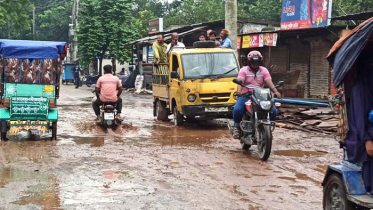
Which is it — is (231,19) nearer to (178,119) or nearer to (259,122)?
(178,119)

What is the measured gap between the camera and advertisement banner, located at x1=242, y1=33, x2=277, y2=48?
2148cm

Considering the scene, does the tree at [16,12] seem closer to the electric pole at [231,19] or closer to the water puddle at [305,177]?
the electric pole at [231,19]

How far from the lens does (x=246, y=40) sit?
24016 mm

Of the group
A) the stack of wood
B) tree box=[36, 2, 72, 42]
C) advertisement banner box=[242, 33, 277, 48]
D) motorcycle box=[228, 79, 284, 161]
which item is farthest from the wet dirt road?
tree box=[36, 2, 72, 42]

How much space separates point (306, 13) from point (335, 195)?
18.6 metres

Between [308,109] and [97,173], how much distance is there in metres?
8.42

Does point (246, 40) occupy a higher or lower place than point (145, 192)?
higher

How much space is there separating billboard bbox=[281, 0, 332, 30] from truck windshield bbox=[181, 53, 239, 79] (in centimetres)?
850

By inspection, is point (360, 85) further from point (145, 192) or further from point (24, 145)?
point (24, 145)

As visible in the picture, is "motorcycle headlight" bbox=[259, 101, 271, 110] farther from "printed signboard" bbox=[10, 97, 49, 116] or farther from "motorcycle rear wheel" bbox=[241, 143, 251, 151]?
"printed signboard" bbox=[10, 97, 49, 116]

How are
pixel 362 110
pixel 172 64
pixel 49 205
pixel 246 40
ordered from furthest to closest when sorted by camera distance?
1. pixel 246 40
2. pixel 172 64
3. pixel 49 205
4. pixel 362 110

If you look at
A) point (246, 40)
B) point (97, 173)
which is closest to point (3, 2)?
point (246, 40)

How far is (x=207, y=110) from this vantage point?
12984 mm

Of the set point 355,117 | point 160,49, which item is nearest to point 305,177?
point 355,117
